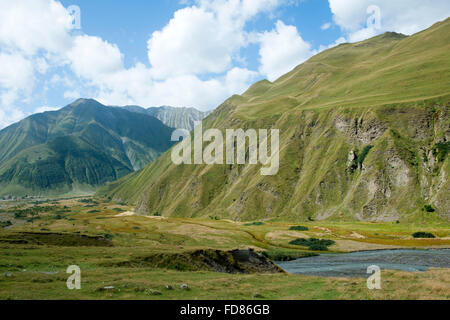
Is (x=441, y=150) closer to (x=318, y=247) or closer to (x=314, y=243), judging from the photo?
(x=314, y=243)

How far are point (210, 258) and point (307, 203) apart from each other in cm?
10706

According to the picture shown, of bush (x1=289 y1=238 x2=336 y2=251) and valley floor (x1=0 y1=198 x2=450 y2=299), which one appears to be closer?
valley floor (x1=0 y1=198 x2=450 y2=299)

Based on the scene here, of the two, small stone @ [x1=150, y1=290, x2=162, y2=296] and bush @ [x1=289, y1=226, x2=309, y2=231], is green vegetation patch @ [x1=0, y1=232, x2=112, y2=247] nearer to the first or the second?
small stone @ [x1=150, y1=290, x2=162, y2=296]

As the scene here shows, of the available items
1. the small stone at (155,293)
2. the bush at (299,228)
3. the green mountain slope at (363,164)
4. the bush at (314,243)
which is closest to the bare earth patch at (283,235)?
the bush at (314,243)

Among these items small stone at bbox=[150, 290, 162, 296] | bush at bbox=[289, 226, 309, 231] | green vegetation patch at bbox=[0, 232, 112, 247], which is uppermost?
small stone at bbox=[150, 290, 162, 296]

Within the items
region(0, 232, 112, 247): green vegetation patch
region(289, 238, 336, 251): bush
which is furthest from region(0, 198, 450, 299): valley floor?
region(289, 238, 336, 251): bush

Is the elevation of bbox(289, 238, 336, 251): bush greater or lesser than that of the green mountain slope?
Result: lesser

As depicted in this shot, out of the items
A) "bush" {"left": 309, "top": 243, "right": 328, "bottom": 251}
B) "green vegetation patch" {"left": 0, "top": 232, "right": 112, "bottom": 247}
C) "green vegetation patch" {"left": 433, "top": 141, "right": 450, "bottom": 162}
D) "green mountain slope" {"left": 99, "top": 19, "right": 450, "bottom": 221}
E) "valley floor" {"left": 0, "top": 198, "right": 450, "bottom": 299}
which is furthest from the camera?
"green mountain slope" {"left": 99, "top": 19, "right": 450, "bottom": 221}

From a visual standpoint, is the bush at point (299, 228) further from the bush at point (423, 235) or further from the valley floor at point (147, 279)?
the valley floor at point (147, 279)

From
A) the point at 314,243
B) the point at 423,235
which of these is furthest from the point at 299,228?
the point at 423,235

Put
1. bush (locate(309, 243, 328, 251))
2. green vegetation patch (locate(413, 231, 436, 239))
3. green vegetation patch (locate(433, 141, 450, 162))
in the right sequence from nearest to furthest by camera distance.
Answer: bush (locate(309, 243, 328, 251))
green vegetation patch (locate(413, 231, 436, 239))
green vegetation patch (locate(433, 141, 450, 162))
